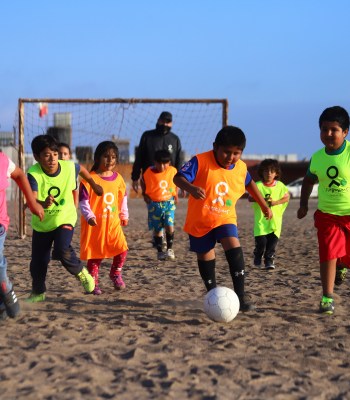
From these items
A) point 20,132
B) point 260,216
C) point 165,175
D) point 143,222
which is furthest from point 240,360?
point 143,222

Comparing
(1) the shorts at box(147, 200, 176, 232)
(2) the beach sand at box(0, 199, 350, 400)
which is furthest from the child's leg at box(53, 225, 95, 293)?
(1) the shorts at box(147, 200, 176, 232)

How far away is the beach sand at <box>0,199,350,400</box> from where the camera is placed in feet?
14.0

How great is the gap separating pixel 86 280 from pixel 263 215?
3576mm

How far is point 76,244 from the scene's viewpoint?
530 inches

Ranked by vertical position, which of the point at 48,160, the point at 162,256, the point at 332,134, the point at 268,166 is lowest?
the point at 162,256

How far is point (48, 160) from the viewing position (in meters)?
6.88

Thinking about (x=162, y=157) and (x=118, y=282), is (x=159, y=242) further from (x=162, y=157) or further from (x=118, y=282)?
(x=118, y=282)

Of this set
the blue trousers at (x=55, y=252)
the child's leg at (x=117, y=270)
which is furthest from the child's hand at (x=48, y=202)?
the child's leg at (x=117, y=270)

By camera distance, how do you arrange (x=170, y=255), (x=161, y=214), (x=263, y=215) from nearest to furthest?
(x=263, y=215) < (x=170, y=255) < (x=161, y=214)

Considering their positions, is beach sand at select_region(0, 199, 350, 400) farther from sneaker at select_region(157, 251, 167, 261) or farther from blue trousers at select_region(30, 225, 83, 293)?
sneaker at select_region(157, 251, 167, 261)

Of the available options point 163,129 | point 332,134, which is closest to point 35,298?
point 332,134

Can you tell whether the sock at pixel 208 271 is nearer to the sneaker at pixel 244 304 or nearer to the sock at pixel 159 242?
the sneaker at pixel 244 304

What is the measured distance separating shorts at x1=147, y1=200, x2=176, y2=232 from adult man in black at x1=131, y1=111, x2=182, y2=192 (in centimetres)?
73

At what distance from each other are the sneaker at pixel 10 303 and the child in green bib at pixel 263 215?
4.44 metres
